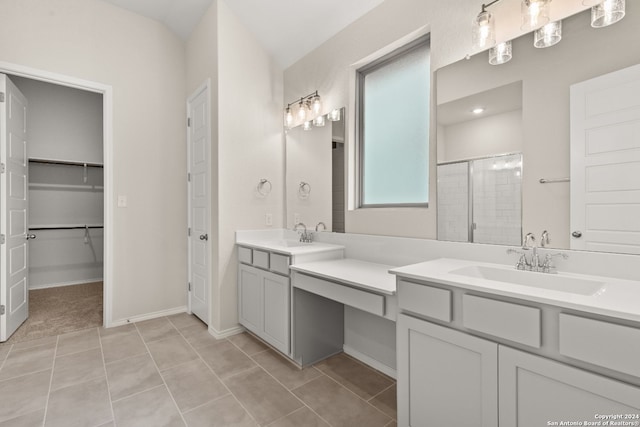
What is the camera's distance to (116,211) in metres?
3.12

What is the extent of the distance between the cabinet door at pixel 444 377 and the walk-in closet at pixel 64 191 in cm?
400

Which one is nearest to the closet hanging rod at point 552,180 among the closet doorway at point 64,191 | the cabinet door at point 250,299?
the cabinet door at point 250,299

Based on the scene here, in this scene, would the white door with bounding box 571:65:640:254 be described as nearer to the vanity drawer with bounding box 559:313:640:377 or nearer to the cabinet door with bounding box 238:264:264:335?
the vanity drawer with bounding box 559:313:640:377

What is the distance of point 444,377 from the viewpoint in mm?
1336

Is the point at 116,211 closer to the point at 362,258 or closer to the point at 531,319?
the point at 362,258

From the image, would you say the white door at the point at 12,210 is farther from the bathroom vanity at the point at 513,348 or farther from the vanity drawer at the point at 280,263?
the bathroom vanity at the point at 513,348

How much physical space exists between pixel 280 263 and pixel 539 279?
1.58m

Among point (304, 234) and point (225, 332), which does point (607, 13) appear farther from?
point (225, 332)

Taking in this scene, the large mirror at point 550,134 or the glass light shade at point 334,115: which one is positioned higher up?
the glass light shade at point 334,115

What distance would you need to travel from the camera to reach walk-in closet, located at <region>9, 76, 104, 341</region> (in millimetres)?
4262

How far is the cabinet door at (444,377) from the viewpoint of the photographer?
3.97 feet

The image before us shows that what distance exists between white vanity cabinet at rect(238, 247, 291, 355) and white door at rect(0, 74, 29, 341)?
1.96m

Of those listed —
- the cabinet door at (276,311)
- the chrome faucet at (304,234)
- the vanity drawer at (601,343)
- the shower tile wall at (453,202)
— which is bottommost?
the cabinet door at (276,311)

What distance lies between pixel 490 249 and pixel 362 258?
0.94 meters
